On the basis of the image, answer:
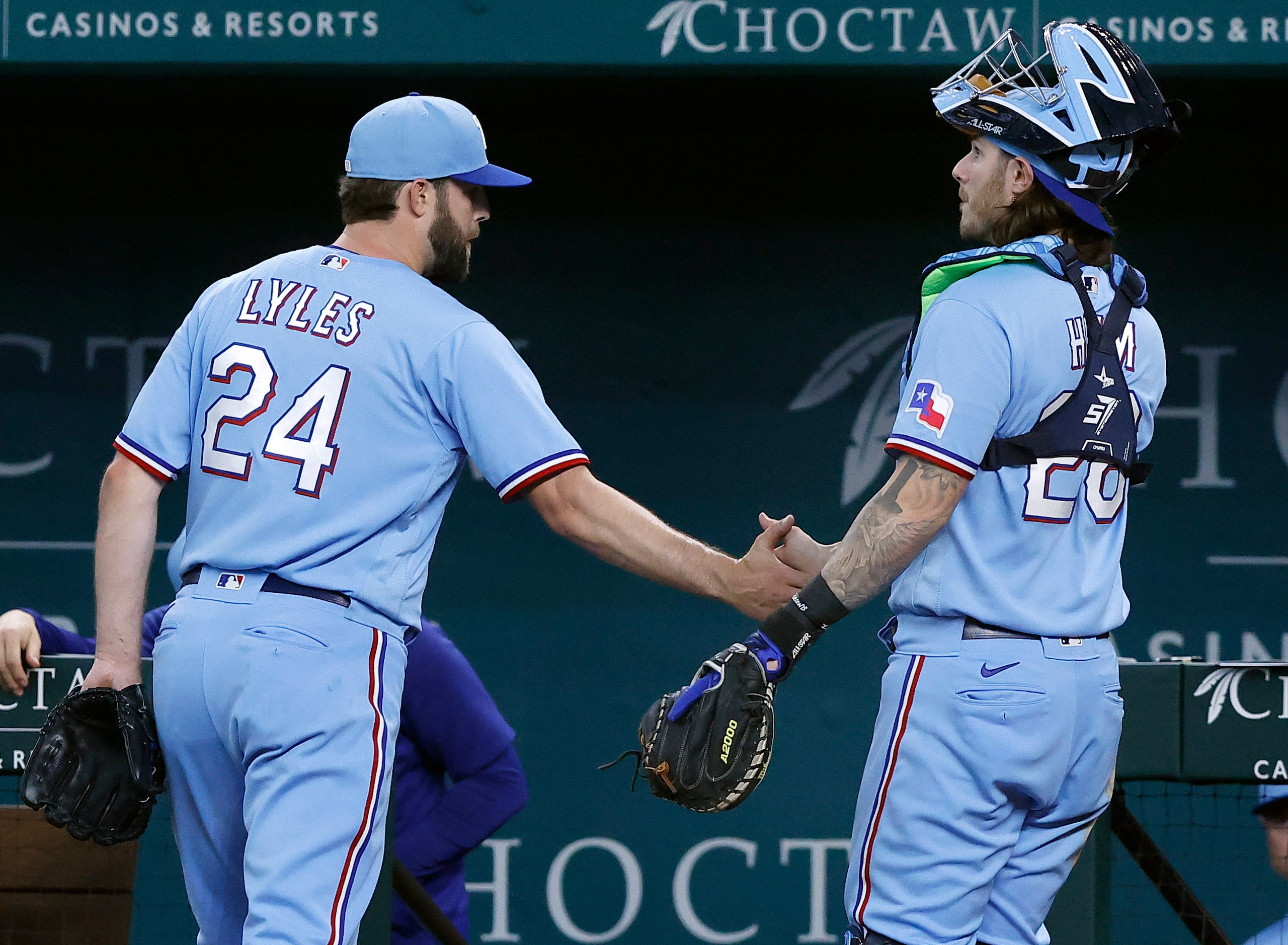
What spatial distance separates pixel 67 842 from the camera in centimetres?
296

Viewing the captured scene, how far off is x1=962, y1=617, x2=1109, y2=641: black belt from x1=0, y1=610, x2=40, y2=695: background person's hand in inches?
55.6

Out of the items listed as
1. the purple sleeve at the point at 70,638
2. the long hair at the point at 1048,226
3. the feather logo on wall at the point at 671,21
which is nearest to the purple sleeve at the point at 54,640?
the purple sleeve at the point at 70,638

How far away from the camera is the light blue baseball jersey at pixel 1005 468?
1987 millimetres

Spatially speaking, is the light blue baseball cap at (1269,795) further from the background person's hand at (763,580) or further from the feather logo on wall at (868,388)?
the feather logo on wall at (868,388)

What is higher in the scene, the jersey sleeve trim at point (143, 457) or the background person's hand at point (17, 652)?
the jersey sleeve trim at point (143, 457)

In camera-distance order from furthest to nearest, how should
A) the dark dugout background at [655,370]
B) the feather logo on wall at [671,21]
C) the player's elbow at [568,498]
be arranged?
the dark dugout background at [655,370] → the feather logo on wall at [671,21] → the player's elbow at [568,498]

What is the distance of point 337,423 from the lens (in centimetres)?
210

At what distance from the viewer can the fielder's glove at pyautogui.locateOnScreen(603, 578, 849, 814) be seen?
2088 mm

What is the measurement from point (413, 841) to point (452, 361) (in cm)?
99

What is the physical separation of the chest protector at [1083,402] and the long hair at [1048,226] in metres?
0.07

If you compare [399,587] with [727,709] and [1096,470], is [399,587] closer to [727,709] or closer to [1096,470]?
[727,709]

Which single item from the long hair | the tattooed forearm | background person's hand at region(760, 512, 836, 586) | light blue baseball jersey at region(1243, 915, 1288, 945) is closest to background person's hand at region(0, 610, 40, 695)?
background person's hand at region(760, 512, 836, 586)

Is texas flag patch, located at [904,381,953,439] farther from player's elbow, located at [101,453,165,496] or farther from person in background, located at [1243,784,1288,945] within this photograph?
person in background, located at [1243,784,1288,945]

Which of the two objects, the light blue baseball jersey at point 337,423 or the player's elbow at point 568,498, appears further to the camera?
the player's elbow at point 568,498
